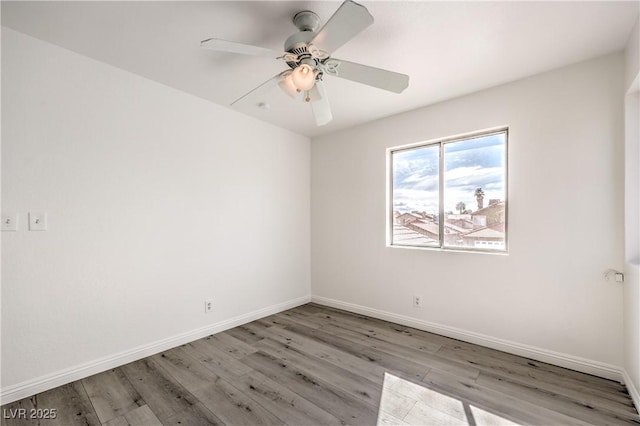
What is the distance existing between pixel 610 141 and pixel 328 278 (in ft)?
10.4

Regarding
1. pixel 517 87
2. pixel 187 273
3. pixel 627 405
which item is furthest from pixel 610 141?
pixel 187 273

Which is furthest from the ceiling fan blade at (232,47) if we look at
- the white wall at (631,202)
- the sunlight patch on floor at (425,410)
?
the white wall at (631,202)

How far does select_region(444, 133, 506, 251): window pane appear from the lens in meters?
2.76

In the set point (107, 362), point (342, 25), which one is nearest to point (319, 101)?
point (342, 25)

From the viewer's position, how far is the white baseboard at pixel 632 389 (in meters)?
1.83

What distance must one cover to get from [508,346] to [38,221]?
3921 mm

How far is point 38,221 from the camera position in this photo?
2.03 meters

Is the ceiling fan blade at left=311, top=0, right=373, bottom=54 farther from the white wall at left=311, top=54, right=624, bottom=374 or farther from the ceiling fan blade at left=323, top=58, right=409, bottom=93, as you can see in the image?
the white wall at left=311, top=54, right=624, bottom=374

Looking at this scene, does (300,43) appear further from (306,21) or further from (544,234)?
(544,234)

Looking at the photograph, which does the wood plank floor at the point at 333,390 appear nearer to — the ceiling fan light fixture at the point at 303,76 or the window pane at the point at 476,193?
the window pane at the point at 476,193

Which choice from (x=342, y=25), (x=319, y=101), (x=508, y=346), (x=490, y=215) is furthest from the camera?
(x=490, y=215)

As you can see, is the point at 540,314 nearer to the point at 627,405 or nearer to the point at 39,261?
the point at 627,405

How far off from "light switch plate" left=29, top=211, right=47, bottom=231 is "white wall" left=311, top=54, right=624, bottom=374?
3.13 metres

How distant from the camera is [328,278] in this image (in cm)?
405
